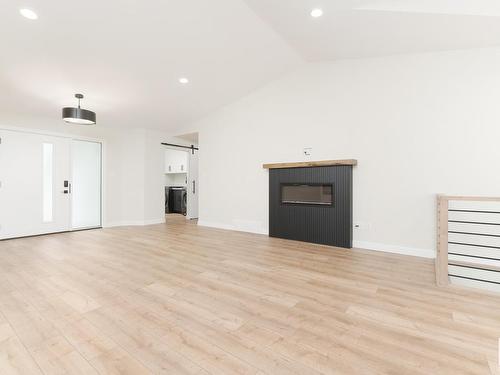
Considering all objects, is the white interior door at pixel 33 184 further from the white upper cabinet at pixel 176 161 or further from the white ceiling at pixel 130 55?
the white upper cabinet at pixel 176 161

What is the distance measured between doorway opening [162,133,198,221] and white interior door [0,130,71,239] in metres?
2.37

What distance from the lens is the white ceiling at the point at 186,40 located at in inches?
110

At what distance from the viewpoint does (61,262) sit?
3320mm

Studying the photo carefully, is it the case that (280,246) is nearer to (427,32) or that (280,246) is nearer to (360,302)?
(360,302)

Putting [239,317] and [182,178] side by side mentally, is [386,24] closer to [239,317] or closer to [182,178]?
[239,317]

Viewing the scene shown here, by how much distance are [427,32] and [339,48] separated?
113 centimetres

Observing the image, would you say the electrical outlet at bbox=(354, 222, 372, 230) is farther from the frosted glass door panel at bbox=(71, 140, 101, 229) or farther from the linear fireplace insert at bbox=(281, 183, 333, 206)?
the frosted glass door panel at bbox=(71, 140, 101, 229)

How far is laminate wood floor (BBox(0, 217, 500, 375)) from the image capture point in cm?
145

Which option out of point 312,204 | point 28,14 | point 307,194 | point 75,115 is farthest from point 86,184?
point 312,204

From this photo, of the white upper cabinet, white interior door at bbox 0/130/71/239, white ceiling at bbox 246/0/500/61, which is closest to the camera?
white ceiling at bbox 246/0/500/61

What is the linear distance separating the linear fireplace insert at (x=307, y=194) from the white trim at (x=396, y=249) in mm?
818

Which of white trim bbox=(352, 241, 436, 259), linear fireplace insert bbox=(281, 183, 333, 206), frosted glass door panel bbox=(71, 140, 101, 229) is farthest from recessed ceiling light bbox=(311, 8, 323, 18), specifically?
frosted glass door panel bbox=(71, 140, 101, 229)

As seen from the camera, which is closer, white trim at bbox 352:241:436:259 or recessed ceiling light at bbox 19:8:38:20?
recessed ceiling light at bbox 19:8:38:20

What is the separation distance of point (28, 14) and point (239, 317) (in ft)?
12.5
